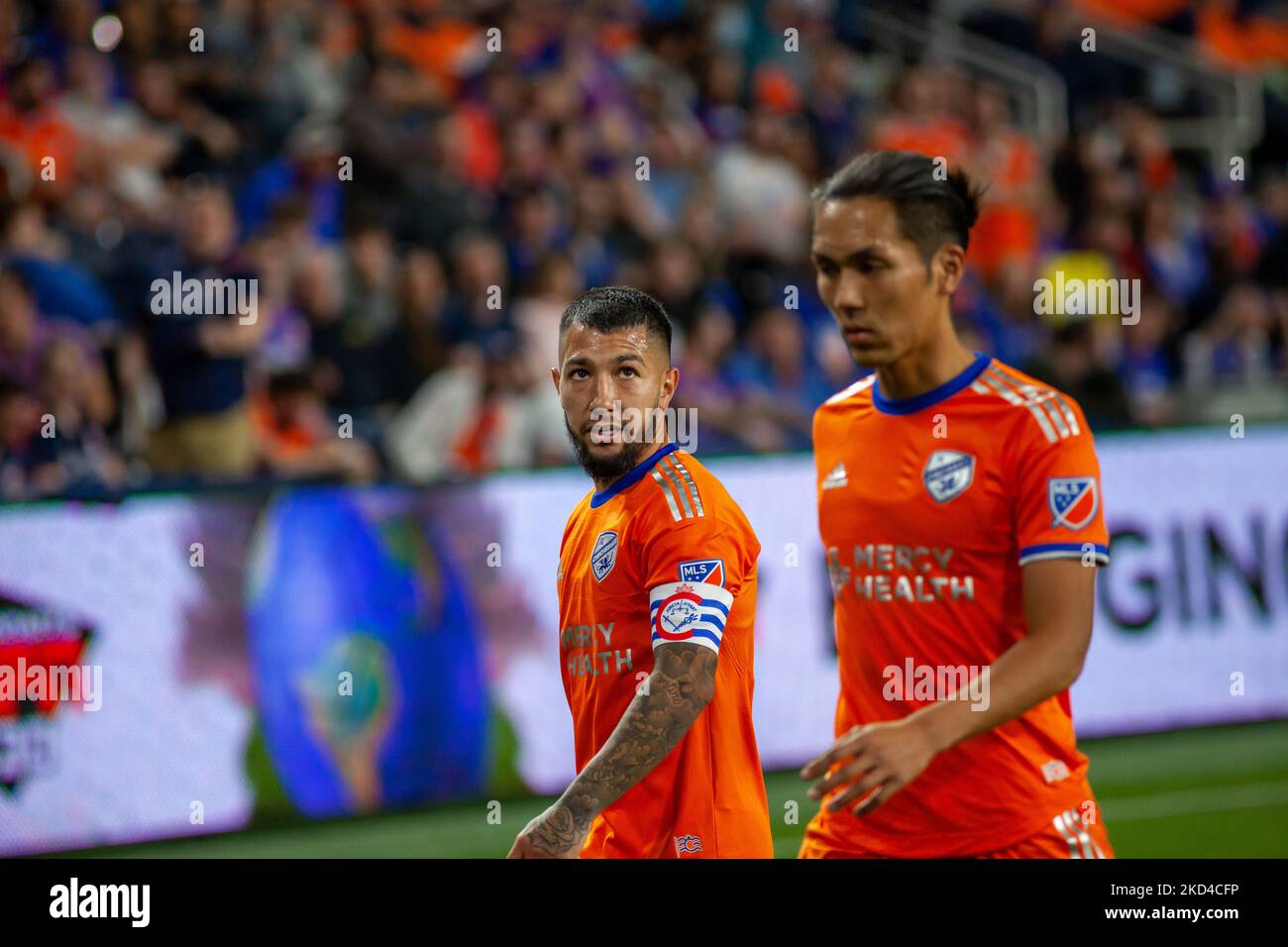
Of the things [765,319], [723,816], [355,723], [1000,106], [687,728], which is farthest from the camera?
[1000,106]

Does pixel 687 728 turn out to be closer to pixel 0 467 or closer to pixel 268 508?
pixel 268 508

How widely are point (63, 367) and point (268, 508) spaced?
52.5 inches

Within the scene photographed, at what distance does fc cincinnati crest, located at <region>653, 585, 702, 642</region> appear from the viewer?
3.31m

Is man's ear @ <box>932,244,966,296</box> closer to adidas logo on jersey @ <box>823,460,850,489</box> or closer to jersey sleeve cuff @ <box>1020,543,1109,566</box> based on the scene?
adidas logo on jersey @ <box>823,460,850,489</box>

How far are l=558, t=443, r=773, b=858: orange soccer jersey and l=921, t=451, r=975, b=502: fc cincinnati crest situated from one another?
1.55 ft

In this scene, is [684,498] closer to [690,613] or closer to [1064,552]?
[690,613]

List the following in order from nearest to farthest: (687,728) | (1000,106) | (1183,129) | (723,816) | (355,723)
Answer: (687,728) < (723,816) < (355,723) < (1000,106) < (1183,129)

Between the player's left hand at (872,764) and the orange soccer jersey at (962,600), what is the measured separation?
17.0 inches

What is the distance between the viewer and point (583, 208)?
34.2 feet

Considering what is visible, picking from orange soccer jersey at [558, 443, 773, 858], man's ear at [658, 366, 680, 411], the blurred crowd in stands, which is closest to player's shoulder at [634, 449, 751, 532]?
orange soccer jersey at [558, 443, 773, 858]

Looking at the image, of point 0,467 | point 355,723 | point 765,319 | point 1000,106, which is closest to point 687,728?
point 355,723

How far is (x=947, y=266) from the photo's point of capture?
12.3 ft

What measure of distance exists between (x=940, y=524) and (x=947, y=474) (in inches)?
4.6

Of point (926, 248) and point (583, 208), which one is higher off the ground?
point (583, 208)
